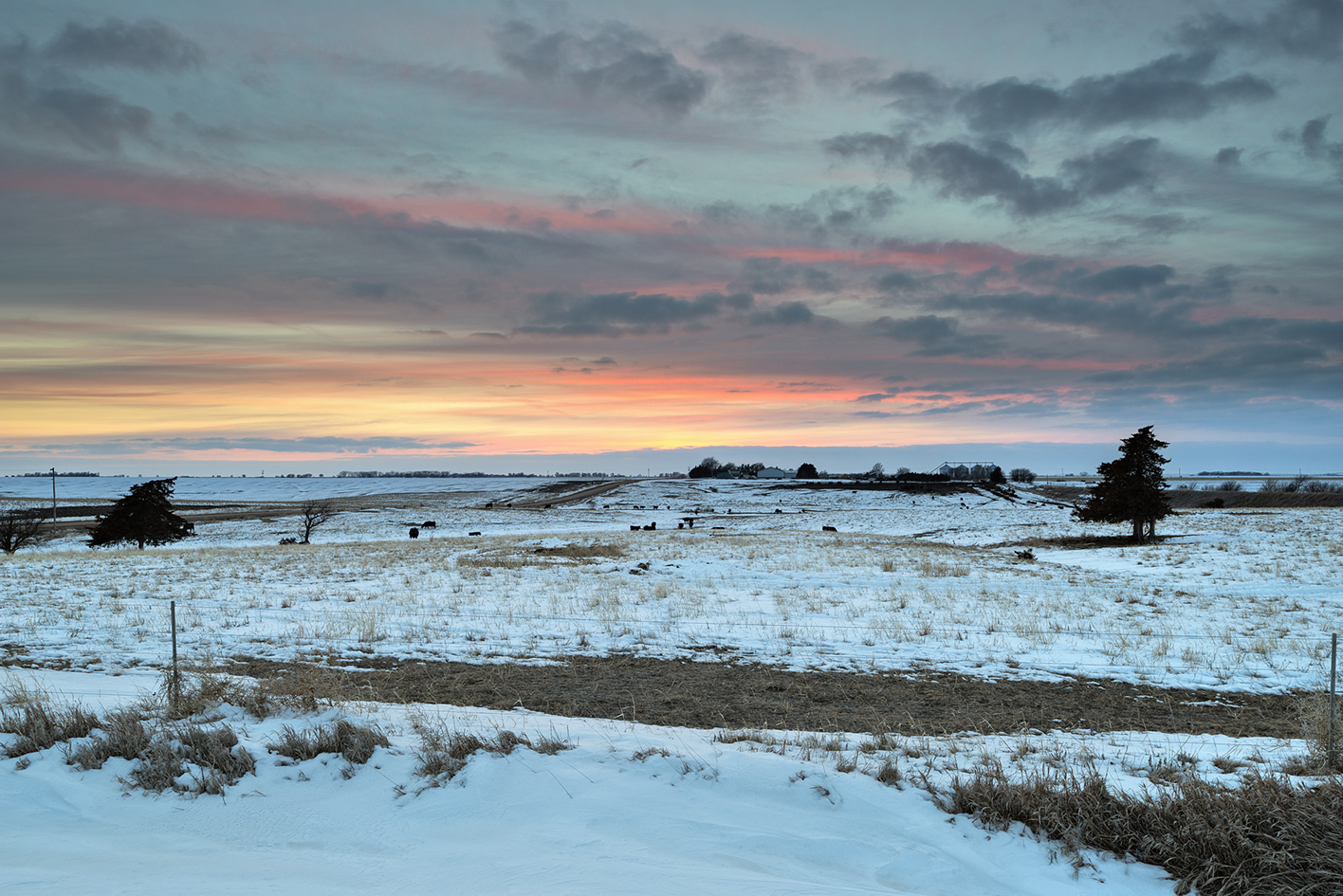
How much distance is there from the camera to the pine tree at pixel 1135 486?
3875 centimetres

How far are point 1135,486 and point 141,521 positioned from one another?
57.5m

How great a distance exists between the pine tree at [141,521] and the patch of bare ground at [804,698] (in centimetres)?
3948

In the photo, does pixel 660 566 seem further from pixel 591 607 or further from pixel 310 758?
pixel 310 758

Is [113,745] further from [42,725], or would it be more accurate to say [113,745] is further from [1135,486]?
[1135,486]

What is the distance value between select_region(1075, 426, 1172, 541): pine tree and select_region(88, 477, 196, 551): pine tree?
54660 mm

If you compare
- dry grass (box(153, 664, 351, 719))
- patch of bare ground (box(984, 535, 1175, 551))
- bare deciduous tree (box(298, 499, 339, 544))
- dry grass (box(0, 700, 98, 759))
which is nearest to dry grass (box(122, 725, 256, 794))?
dry grass (box(153, 664, 351, 719))

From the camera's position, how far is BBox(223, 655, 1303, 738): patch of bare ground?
28.9 ft

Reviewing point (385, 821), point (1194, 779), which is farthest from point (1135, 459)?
point (385, 821)

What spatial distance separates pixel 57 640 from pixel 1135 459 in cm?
4582

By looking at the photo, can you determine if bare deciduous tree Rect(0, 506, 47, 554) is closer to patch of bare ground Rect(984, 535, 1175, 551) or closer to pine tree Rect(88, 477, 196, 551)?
pine tree Rect(88, 477, 196, 551)

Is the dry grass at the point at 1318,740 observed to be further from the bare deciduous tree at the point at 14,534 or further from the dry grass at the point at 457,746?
the bare deciduous tree at the point at 14,534

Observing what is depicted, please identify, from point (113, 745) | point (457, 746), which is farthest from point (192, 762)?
point (457, 746)

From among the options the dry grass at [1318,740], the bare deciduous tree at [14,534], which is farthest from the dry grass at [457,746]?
the bare deciduous tree at [14,534]

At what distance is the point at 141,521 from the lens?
42969 millimetres
